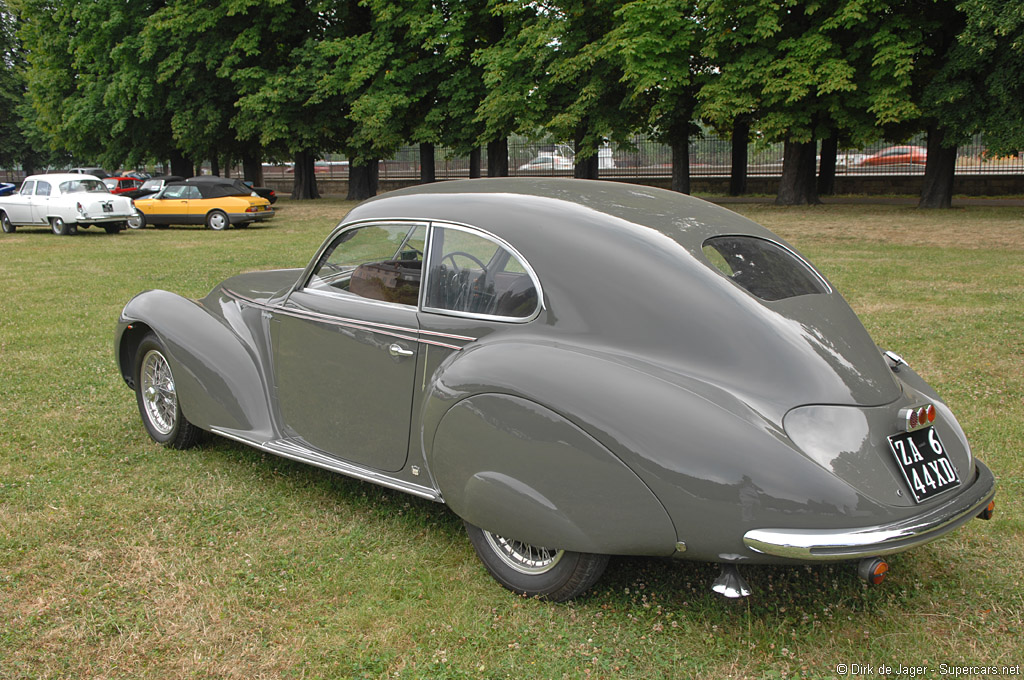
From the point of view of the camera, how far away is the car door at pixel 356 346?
A: 4.07 meters

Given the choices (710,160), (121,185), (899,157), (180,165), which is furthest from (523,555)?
(180,165)

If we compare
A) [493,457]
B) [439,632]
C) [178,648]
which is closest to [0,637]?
[178,648]

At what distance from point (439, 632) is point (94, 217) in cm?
2324

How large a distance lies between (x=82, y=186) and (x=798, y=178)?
22278 millimetres

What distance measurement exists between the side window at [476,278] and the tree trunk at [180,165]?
41713 millimetres

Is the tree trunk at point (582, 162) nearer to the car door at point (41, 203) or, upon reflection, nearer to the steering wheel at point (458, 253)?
the car door at point (41, 203)

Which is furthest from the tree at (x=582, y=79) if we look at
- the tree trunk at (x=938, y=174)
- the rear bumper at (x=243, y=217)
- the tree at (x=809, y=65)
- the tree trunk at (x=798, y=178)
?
the rear bumper at (x=243, y=217)

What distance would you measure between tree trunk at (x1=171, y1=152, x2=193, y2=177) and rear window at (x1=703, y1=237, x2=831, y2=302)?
139 feet

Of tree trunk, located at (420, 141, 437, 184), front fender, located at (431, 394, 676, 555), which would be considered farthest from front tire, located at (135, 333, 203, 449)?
tree trunk, located at (420, 141, 437, 184)

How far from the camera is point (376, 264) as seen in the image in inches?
177

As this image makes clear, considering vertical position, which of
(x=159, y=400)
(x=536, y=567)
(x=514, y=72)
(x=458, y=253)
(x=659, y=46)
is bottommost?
(x=536, y=567)

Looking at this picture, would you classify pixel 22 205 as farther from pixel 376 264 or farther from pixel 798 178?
pixel 798 178

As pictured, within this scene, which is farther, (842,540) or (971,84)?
(971,84)

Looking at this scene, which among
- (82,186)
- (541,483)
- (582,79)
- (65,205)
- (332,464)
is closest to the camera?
(541,483)
